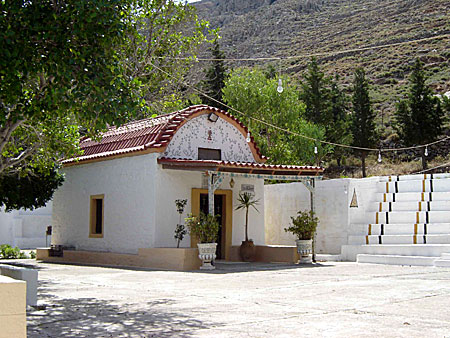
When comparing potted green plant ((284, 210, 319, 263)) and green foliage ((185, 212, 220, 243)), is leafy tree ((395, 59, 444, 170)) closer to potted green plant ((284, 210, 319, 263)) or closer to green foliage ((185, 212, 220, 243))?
potted green plant ((284, 210, 319, 263))

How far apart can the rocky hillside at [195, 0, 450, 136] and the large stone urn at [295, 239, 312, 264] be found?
31.4 meters

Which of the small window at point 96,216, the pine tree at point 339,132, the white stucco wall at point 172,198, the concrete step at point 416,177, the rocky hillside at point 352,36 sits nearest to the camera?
the white stucco wall at point 172,198

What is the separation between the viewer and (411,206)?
1766cm

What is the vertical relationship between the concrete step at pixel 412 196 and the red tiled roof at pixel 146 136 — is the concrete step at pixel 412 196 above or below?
below

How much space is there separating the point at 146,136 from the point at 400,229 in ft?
26.3

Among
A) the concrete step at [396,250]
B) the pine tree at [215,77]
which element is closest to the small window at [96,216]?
the concrete step at [396,250]

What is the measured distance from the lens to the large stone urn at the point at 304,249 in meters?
16.6

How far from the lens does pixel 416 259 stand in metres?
15.3

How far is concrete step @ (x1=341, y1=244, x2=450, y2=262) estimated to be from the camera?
1534cm

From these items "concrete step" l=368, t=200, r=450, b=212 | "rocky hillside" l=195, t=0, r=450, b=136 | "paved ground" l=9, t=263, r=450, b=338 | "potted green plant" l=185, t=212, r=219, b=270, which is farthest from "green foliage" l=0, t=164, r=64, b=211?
"rocky hillside" l=195, t=0, r=450, b=136

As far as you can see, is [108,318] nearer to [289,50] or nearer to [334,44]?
[334,44]

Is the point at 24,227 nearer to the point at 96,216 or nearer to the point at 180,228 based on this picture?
the point at 96,216

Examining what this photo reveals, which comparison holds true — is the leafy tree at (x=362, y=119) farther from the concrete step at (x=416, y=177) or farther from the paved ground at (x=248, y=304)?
the paved ground at (x=248, y=304)

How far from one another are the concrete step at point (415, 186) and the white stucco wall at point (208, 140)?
4379mm
